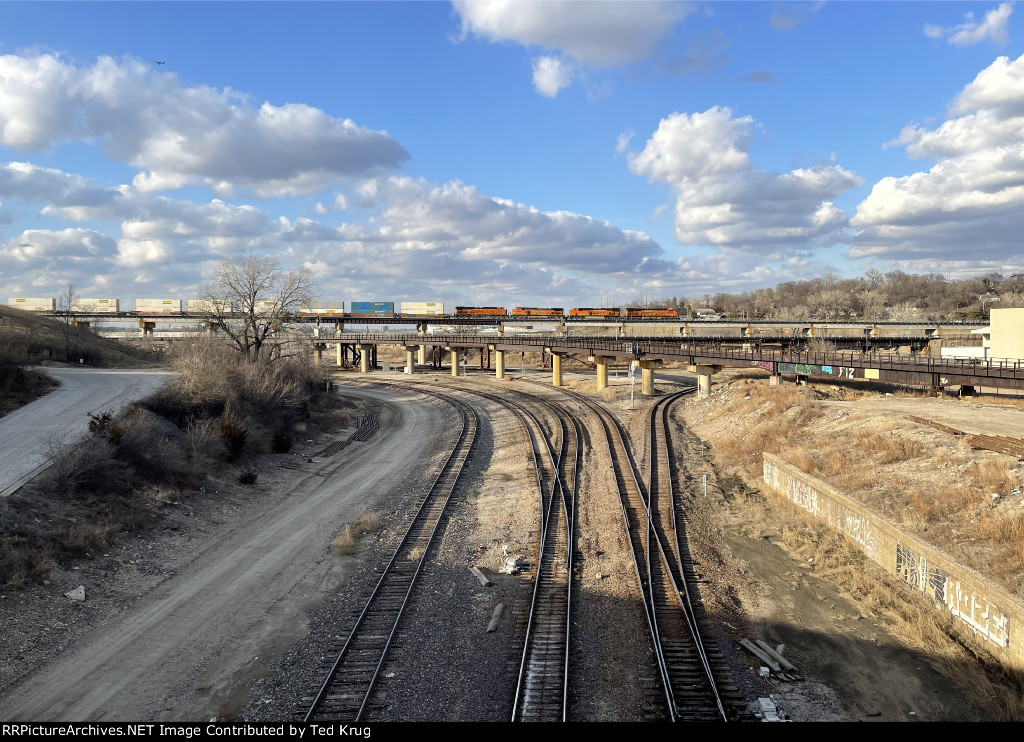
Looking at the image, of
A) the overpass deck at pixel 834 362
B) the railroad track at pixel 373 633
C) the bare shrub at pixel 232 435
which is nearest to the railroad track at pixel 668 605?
the railroad track at pixel 373 633

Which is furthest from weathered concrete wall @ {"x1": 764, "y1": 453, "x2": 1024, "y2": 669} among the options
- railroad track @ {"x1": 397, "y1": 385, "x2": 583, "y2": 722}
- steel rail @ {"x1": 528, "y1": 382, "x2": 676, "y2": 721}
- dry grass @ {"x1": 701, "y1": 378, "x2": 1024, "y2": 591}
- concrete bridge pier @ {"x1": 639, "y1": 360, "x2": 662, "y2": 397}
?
concrete bridge pier @ {"x1": 639, "y1": 360, "x2": 662, "y2": 397}

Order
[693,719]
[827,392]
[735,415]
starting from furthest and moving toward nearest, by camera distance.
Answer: [827,392] < [735,415] < [693,719]

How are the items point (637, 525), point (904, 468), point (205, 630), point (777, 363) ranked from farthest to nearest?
point (777, 363) < point (904, 468) < point (637, 525) < point (205, 630)

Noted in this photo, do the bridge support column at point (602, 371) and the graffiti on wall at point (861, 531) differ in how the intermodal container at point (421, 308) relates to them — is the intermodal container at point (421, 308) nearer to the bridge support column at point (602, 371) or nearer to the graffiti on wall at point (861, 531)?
the bridge support column at point (602, 371)

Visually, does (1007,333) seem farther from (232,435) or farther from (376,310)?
(376,310)

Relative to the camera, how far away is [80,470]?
17984mm

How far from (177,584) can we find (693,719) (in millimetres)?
12579

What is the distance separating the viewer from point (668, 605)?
13.7 m

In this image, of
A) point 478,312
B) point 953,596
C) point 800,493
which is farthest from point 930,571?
point 478,312

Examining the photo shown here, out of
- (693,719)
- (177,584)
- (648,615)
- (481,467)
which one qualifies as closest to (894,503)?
(648,615)

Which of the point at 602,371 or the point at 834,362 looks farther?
the point at 602,371

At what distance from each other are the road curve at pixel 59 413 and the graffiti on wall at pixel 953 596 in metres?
23.8

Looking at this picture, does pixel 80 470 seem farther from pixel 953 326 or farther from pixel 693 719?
pixel 953 326

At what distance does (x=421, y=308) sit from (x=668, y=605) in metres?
108
